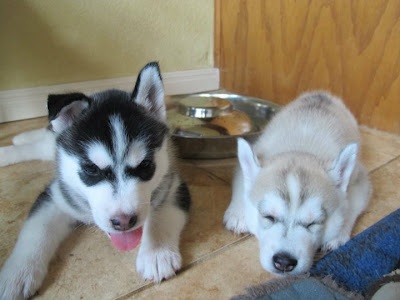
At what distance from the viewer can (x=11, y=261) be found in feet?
4.99

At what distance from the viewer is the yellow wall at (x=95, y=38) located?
3.27 metres

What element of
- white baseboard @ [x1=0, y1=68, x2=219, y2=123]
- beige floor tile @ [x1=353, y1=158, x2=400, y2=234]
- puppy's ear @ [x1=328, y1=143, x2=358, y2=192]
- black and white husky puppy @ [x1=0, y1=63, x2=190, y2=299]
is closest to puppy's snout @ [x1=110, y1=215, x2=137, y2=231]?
black and white husky puppy @ [x1=0, y1=63, x2=190, y2=299]

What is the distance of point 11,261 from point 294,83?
9.67 feet

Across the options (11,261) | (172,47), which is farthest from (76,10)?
(11,261)

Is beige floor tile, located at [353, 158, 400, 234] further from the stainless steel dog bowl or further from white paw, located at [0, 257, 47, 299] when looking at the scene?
white paw, located at [0, 257, 47, 299]

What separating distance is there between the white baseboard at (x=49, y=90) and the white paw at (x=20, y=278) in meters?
1.75

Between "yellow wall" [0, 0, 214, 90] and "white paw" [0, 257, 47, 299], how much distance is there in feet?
7.72

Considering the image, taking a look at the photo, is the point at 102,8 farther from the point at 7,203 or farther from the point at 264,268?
the point at 264,268

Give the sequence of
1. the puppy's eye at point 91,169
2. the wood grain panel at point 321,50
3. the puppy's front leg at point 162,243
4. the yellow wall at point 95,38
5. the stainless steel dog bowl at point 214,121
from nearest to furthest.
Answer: the puppy's eye at point 91,169
the puppy's front leg at point 162,243
the stainless steel dog bowl at point 214,121
the wood grain panel at point 321,50
the yellow wall at point 95,38

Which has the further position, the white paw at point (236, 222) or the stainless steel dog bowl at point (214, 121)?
the stainless steel dog bowl at point (214, 121)

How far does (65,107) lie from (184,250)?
2.79 feet

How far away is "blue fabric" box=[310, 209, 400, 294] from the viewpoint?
4.90ft

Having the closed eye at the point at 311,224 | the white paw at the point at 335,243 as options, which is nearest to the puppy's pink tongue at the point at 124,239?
the closed eye at the point at 311,224

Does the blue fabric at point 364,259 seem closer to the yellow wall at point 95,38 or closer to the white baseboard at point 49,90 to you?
the white baseboard at point 49,90
